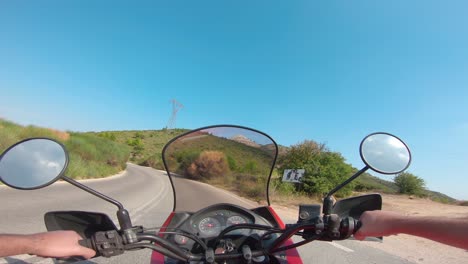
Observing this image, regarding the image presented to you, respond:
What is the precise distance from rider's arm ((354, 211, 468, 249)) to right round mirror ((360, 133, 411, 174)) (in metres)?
0.67

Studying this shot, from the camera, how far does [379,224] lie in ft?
5.06

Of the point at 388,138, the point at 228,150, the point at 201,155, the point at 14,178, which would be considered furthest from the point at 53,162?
the point at 388,138

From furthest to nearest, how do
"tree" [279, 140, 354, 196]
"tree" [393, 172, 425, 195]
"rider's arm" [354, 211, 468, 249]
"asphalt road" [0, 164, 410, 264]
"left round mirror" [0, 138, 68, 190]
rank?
"tree" [393, 172, 425, 195] < "tree" [279, 140, 354, 196] < "asphalt road" [0, 164, 410, 264] < "left round mirror" [0, 138, 68, 190] < "rider's arm" [354, 211, 468, 249]

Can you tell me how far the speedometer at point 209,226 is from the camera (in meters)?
2.43

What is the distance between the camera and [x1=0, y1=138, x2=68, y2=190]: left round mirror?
78.2 inches

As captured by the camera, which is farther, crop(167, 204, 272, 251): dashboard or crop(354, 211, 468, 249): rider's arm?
crop(167, 204, 272, 251): dashboard

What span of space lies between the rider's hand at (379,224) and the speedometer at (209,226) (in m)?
1.14

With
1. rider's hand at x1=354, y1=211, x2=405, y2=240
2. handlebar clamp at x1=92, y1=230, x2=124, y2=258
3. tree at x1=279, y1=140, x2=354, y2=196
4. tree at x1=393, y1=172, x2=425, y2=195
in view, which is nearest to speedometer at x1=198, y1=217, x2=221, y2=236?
handlebar clamp at x1=92, y1=230, x2=124, y2=258

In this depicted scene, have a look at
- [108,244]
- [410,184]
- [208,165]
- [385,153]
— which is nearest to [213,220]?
[208,165]

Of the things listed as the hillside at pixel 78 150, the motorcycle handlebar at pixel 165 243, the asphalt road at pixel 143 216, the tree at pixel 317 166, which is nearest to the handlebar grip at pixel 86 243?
the motorcycle handlebar at pixel 165 243

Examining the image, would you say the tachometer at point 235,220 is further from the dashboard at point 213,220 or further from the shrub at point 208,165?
the shrub at point 208,165

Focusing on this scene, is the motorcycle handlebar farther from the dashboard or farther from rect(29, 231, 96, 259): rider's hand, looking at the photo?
the dashboard

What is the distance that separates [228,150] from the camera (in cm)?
283

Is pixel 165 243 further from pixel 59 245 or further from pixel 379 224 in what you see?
pixel 379 224
